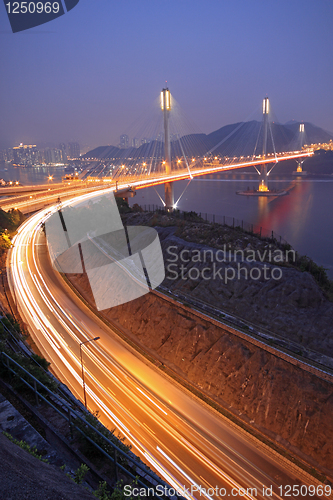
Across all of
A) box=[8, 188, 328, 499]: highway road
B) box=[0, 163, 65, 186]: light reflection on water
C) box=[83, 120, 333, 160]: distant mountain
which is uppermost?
box=[83, 120, 333, 160]: distant mountain

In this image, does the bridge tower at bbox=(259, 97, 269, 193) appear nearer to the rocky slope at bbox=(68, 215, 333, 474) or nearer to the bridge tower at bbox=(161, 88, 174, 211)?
the bridge tower at bbox=(161, 88, 174, 211)

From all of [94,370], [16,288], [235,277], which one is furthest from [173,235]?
[94,370]

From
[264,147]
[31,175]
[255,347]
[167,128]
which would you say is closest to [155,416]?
[255,347]

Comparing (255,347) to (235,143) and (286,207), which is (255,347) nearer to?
(286,207)

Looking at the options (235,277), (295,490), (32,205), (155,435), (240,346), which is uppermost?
(32,205)

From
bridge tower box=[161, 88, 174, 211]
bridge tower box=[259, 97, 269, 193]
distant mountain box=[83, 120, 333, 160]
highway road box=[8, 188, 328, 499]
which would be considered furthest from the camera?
distant mountain box=[83, 120, 333, 160]

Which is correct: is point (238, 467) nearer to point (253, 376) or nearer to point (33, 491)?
point (253, 376)

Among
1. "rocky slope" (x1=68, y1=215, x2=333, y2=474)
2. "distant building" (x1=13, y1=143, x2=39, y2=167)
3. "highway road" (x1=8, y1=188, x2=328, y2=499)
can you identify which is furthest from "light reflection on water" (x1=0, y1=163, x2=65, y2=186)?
"rocky slope" (x1=68, y1=215, x2=333, y2=474)
